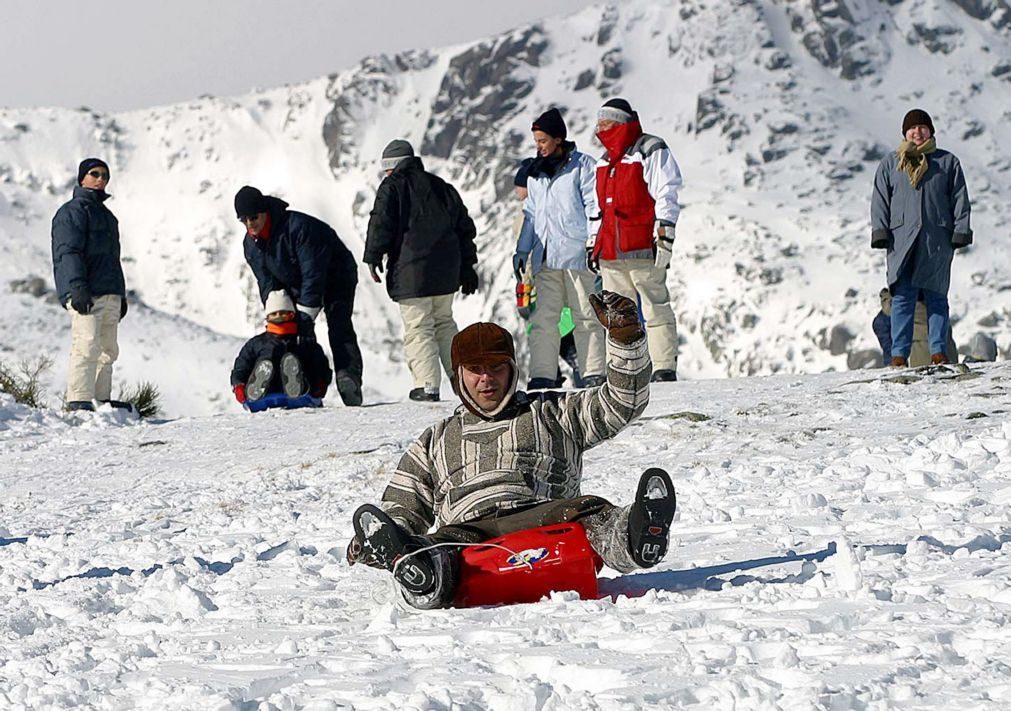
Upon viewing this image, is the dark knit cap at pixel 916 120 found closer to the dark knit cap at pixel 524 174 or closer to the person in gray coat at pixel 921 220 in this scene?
the person in gray coat at pixel 921 220

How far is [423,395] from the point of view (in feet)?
32.8

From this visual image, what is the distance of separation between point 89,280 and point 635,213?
398 centimetres

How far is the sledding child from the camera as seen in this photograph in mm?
9891

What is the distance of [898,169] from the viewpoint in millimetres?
9469

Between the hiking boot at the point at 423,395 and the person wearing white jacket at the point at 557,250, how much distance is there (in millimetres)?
788

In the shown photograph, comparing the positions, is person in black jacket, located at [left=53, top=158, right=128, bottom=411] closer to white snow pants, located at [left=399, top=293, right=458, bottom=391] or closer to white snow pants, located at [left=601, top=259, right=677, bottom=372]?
white snow pants, located at [left=399, top=293, right=458, bottom=391]

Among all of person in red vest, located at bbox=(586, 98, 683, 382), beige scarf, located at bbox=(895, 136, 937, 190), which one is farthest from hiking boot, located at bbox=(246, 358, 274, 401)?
beige scarf, located at bbox=(895, 136, 937, 190)

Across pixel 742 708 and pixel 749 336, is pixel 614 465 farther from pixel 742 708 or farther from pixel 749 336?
pixel 749 336

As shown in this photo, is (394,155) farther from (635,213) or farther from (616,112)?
(635,213)

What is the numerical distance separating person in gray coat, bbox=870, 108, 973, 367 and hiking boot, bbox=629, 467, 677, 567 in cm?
603

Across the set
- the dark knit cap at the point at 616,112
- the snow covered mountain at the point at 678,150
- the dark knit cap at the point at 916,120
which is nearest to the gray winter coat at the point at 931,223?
the dark knit cap at the point at 916,120

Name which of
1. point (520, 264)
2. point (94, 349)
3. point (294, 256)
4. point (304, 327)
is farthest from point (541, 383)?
point (94, 349)

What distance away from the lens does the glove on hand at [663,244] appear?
892 cm

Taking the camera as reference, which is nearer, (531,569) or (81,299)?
(531,569)
